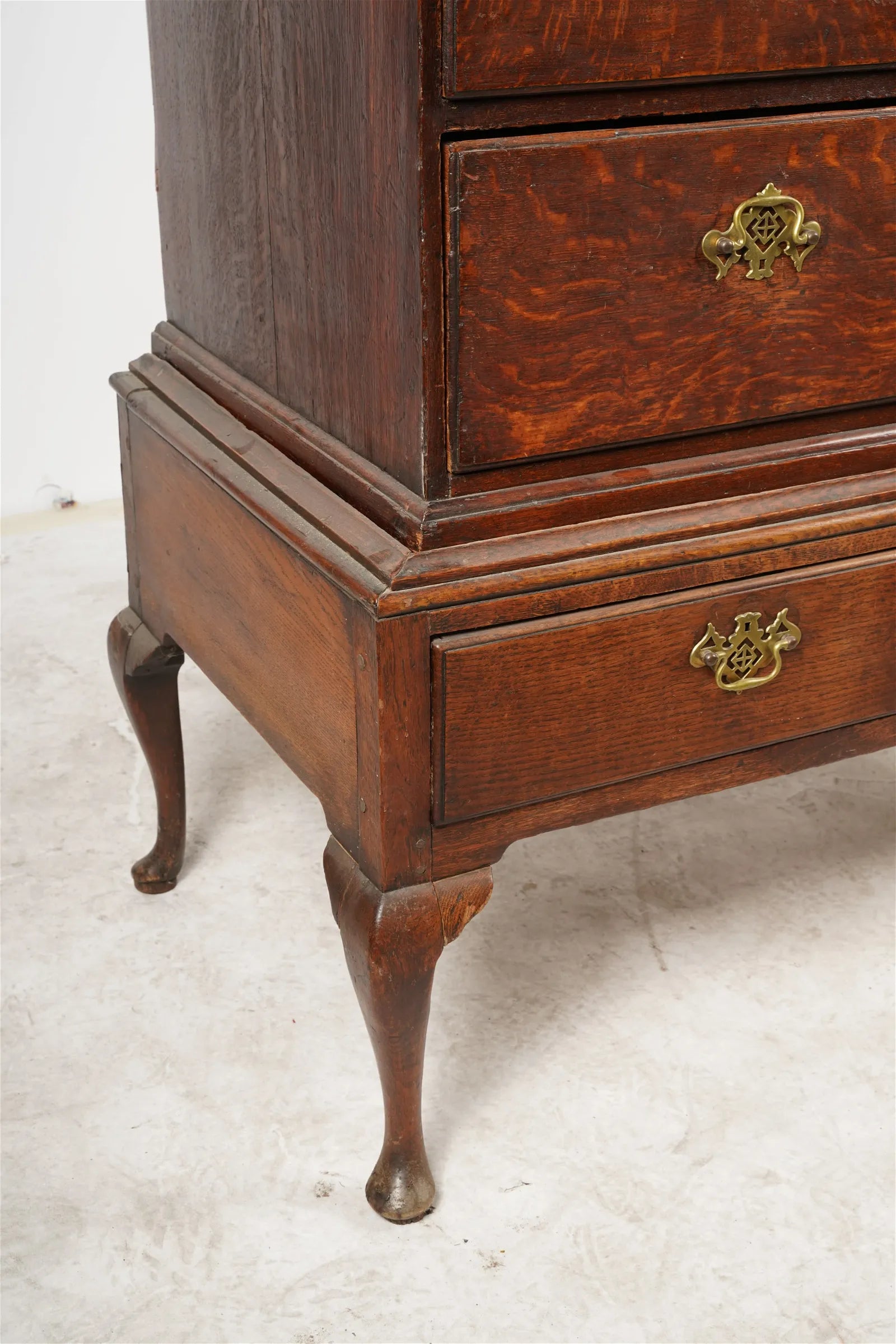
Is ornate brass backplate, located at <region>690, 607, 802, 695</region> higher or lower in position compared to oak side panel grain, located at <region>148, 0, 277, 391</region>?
lower

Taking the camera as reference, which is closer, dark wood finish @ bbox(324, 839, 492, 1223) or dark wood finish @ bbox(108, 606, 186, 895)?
dark wood finish @ bbox(324, 839, 492, 1223)

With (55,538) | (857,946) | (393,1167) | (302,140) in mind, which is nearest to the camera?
(302,140)

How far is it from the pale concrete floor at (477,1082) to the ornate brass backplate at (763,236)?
0.85 m

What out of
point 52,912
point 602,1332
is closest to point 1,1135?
point 52,912

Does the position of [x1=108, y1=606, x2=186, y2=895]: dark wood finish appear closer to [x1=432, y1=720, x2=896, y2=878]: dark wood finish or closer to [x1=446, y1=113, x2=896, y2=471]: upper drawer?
[x1=432, y1=720, x2=896, y2=878]: dark wood finish

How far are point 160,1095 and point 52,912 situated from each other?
1.21 feet

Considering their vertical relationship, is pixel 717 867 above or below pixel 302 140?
below

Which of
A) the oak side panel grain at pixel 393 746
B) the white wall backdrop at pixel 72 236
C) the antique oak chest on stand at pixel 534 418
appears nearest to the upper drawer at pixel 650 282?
the antique oak chest on stand at pixel 534 418

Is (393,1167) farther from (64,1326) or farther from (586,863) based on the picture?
(586,863)

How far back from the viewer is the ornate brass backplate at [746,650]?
1322 mm

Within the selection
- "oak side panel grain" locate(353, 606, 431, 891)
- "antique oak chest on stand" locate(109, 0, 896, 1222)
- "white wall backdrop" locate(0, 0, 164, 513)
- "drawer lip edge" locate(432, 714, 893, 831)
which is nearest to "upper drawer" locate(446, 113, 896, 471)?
"antique oak chest on stand" locate(109, 0, 896, 1222)

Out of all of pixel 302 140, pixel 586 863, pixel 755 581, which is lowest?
pixel 586 863

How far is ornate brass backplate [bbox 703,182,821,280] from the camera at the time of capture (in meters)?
1.21

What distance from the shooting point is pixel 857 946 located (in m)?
1.84
